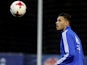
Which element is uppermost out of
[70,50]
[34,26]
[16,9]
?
[16,9]

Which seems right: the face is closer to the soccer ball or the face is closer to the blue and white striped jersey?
the blue and white striped jersey

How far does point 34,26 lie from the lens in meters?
15.9

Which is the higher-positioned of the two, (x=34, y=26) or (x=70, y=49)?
(x=34, y=26)

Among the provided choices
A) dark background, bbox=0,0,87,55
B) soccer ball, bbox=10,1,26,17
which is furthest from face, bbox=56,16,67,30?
dark background, bbox=0,0,87,55

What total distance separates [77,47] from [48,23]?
720 centimetres

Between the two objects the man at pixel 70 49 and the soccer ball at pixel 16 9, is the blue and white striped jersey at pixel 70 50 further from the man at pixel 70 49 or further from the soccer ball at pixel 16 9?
the soccer ball at pixel 16 9

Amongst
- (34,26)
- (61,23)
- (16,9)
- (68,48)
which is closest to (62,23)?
(61,23)

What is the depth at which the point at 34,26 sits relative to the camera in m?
15.9

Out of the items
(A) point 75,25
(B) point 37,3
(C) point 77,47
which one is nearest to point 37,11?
(B) point 37,3

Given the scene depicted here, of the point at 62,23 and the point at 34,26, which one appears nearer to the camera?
the point at 62,23

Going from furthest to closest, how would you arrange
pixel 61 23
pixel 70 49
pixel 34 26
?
pixel 34 26
pixel 61 23
pixel 70 49

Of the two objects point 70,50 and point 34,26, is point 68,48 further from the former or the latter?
point 34,26

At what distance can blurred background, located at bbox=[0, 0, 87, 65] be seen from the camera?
50.2ft

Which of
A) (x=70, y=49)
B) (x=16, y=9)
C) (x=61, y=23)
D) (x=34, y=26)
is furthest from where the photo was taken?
(x=34, y=26)
